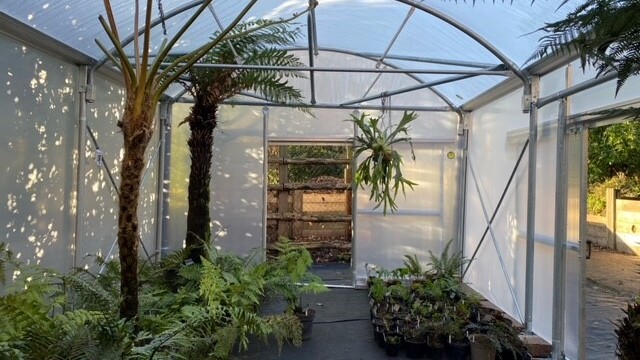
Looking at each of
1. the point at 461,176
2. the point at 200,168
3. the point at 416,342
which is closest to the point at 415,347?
the point at 416,342

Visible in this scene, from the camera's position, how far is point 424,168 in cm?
766

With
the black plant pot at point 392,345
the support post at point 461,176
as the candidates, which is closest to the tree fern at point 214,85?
the black plant pot at point 392,345

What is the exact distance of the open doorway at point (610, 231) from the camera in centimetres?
610

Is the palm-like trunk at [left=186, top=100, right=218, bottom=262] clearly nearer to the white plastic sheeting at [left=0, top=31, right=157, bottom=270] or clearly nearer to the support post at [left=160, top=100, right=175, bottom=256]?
the white plastic sheeting at [left=0, top=31, right=157, bottom=270]

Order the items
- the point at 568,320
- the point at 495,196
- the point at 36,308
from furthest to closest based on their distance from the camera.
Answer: the point at 495,196 → the point at 568,320 → the point at 36,308

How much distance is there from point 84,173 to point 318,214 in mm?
5051

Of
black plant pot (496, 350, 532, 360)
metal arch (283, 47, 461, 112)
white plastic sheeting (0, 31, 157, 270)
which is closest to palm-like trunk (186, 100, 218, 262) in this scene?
white plastic sheeting (0, 31, 157, 270)

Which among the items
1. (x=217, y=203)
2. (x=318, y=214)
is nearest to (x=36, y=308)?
(x=217, y=203)

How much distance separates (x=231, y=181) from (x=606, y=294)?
19.5ft

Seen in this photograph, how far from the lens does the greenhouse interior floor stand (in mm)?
4727

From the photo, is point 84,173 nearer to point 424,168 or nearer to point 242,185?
point 242,185

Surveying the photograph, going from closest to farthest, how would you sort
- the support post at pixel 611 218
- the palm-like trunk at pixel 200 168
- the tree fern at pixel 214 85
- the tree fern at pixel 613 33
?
the tree fern at pixel 613 33, the tree fern at pixel 214 85, the palm-like trunk at pixel 200 168, the support post at pixel 611 218

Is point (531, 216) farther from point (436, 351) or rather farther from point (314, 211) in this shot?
point (314, 211)

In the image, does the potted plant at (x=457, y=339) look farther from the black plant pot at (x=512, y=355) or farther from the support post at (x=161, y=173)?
the support post at (x=161, y=173)
